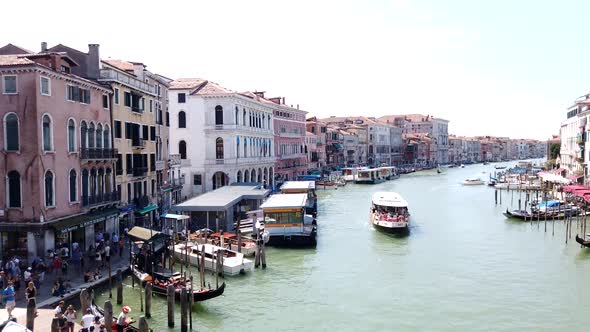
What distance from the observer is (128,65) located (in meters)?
24.6

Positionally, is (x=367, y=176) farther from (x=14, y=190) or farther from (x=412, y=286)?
(x=14, y=190)

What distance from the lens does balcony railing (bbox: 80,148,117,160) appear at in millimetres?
19034

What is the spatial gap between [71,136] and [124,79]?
16.0 feet

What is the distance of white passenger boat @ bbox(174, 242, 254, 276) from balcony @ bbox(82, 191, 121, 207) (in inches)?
116

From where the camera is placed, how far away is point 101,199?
20266mm

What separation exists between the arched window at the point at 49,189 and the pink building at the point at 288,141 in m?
31.5

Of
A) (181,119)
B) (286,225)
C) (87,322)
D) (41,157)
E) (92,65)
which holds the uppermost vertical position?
(92,65)

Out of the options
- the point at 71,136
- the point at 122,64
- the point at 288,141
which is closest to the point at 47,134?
the point at 71,136

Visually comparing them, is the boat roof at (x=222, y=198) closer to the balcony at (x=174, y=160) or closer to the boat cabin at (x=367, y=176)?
the balcony at (x=174, y=160)

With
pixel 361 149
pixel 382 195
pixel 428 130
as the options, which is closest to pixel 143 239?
pixel 382 195

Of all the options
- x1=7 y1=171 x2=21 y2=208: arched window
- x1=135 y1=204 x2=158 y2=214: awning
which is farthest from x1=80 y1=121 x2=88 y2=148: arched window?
x1=135 y1=204 x2=158 y2=214: awning

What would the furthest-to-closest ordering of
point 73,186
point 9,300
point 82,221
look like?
point 73,186
point 82,221
point 9,300

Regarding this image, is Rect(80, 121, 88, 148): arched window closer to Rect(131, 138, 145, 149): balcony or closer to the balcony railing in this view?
the balcony railing

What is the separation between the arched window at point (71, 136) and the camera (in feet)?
60.0
